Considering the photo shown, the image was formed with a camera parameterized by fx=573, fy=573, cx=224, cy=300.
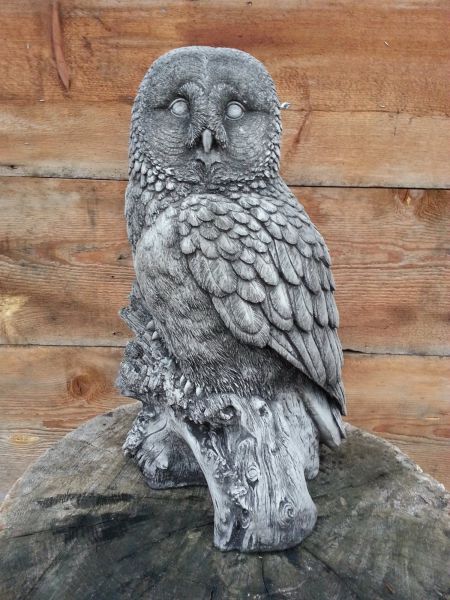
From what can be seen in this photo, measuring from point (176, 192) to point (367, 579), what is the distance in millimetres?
725

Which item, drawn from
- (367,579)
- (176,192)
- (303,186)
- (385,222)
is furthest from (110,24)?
(367,579)

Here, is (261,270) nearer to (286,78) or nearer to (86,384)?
(286,78)

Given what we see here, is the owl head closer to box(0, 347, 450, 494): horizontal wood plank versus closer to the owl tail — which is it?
the owl tail

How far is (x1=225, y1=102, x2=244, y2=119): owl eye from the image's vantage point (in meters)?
0.99

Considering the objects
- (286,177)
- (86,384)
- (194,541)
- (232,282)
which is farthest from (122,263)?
(194,541)

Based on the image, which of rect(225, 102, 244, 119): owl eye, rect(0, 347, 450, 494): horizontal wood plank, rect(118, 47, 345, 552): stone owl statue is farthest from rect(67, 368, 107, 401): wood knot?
rect(225, 102, 244, 119): owl eye

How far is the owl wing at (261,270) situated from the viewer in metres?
0.97

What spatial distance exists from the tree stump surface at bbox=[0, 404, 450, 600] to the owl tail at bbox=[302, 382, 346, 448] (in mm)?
93

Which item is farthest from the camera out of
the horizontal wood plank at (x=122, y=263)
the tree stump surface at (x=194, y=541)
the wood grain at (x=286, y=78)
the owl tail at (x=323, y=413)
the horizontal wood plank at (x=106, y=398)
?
the horizontal wood plank at (x=106, y=398)

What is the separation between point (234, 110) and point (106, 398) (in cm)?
115

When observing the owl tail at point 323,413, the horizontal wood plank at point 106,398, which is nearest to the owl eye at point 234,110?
the owl tail at point 323,413

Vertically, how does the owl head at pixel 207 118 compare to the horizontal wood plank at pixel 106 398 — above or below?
above

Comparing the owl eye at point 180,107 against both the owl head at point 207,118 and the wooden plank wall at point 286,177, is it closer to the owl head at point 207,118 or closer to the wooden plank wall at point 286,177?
the owl head at point 207,118

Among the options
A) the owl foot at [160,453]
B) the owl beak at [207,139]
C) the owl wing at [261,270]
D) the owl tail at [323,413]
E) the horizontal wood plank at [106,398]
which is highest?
the owl beak at [207,139]
